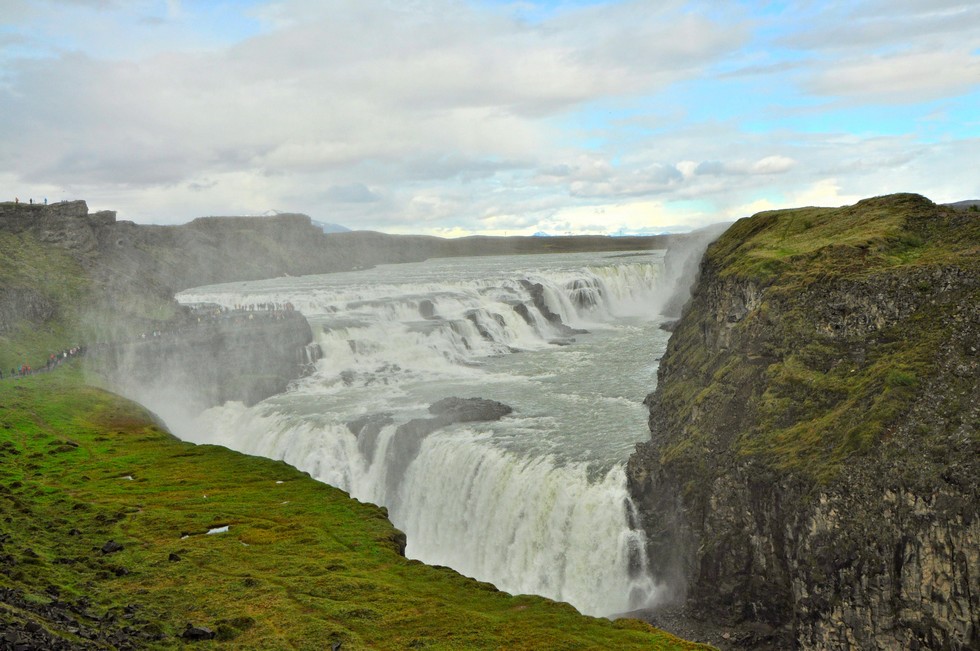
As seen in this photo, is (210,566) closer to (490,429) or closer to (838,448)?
(838,448)

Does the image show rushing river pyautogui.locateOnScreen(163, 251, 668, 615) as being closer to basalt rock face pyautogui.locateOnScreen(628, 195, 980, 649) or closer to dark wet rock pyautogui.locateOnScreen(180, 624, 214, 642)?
basalt rock face pyautogui.locateOnScreen(628, 195, 980, 649)

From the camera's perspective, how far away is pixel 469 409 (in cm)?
4550

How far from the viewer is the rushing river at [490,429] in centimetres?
3256

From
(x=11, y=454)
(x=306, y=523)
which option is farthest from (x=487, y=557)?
(x=11, y=454)

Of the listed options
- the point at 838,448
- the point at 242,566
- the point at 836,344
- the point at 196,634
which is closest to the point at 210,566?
the point at 242,566

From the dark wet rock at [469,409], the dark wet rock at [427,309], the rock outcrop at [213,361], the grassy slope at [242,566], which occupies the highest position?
the dark wet rock at [427,309]

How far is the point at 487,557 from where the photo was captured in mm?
35094

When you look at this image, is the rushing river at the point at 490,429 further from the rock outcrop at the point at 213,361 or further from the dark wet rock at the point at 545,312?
the rock outcrop at the point at 213,361

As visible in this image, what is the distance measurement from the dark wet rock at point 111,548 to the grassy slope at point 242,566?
1.22 feet

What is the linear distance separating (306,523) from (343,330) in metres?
41.6

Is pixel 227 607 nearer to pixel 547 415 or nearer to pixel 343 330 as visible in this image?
pixel 547 415

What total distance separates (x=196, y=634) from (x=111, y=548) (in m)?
7.60

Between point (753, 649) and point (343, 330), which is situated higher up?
point (343, 330)

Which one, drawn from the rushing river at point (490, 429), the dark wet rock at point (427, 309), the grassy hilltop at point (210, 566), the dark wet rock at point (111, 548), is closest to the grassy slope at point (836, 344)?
the rushing river at point (490, 429)
